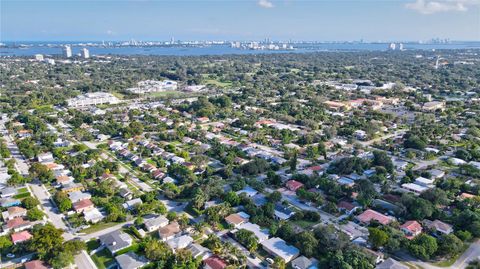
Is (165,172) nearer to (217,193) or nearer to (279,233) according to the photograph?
(217,193)

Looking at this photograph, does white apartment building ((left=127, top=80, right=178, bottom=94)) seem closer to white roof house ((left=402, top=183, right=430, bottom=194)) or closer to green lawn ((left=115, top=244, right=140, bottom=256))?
green lawn ((left=115, top=244, right=140, bottom=256))

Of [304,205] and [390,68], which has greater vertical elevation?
[390,68]

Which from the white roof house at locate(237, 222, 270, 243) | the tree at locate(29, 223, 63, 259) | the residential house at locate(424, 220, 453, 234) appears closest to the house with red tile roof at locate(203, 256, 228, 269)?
the white roof house at locate(237, 222, 270, 243)

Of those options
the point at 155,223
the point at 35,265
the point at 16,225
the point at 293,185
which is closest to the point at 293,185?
the point at 293,185

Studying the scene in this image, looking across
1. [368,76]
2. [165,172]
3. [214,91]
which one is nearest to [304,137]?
[165,172]

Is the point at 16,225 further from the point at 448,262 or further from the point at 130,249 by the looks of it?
the point at 448,262
